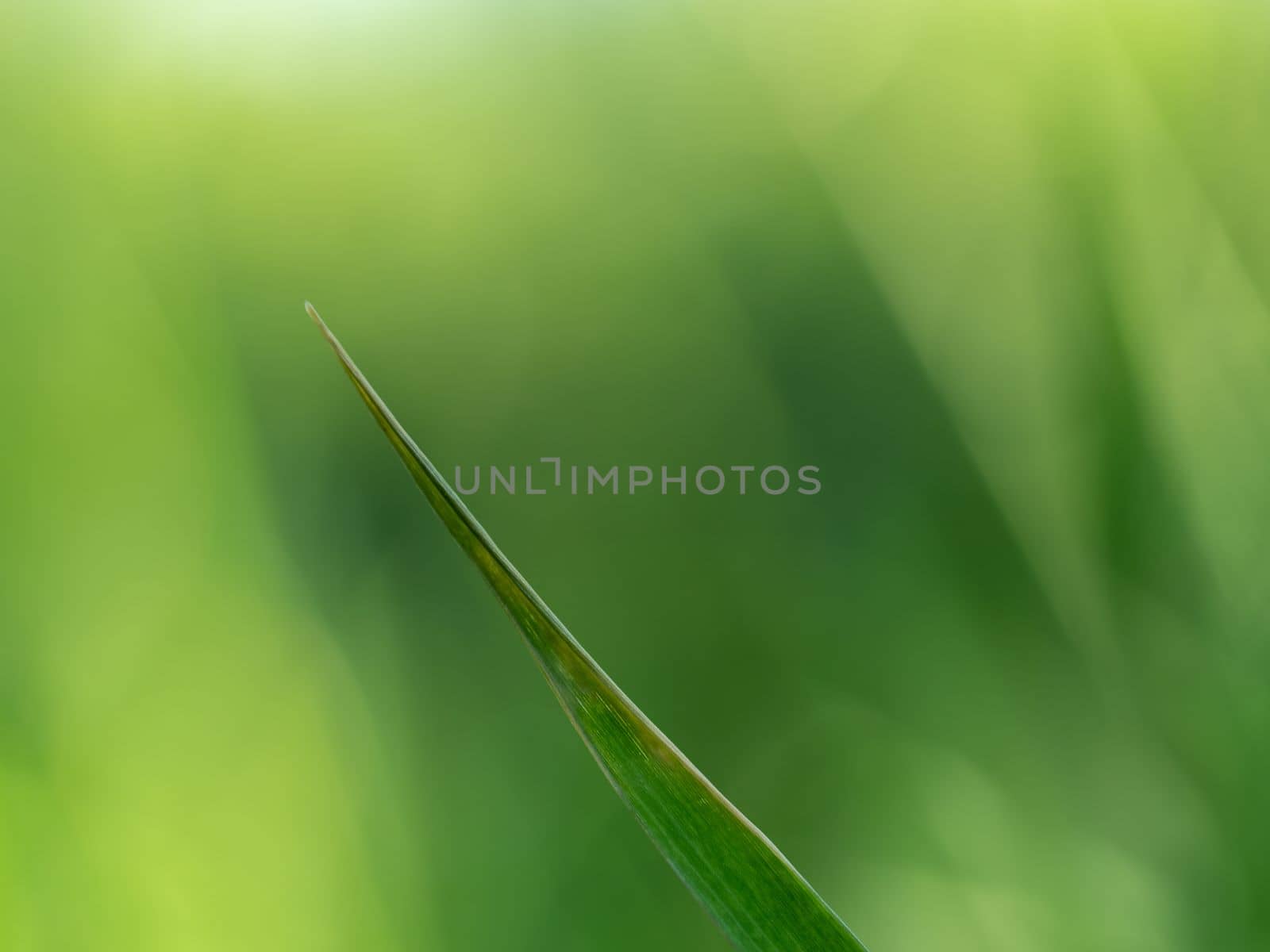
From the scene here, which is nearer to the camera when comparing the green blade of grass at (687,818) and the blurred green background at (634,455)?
the green blade of grass at (687,818)

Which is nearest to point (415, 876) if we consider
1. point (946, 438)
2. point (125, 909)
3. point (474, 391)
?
point (125, 909)

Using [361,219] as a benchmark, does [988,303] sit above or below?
below

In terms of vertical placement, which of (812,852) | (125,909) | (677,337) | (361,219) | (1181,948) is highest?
(361,219)

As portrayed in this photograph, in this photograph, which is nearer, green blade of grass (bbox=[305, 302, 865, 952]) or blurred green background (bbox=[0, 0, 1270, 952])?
green blade of grass (bbox=[305, 302, 865, 952])

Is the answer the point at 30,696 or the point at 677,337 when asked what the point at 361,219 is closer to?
the point at 677,337
